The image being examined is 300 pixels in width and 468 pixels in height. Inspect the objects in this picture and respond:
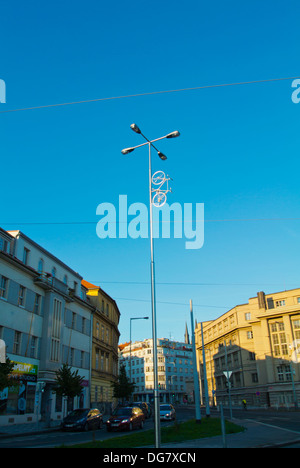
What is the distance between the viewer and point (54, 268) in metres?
36.9

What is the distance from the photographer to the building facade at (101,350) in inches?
1769

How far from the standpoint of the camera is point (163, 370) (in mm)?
119562

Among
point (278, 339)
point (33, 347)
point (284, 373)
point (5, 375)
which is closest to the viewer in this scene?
point (5, 375)

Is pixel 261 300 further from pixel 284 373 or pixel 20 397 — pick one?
pixel 20 397

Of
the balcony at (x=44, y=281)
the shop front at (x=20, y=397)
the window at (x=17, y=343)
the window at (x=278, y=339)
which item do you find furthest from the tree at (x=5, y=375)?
the window at (x=278, y=339)

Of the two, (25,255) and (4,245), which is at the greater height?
(25,255)

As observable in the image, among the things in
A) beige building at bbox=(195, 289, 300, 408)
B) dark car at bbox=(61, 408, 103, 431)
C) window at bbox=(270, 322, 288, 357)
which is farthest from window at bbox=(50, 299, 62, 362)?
window at bbox=(270, 322, 288, 357)

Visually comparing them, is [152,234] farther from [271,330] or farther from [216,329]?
[216,329]

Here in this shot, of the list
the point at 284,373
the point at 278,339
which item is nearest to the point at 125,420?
the point at 284,373

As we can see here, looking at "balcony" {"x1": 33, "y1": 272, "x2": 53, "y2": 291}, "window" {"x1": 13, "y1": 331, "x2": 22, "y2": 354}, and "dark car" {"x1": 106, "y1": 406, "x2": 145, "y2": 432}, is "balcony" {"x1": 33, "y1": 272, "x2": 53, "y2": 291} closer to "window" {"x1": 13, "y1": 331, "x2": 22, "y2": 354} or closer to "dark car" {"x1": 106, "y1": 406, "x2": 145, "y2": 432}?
"window" {"x1": 13, "y1": 331, "x2": 22, "y2": 354}

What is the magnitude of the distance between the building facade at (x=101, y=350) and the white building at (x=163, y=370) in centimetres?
6463

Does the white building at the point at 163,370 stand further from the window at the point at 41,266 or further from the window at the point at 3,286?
the window at the point at 3,286

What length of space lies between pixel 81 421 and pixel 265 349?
166 ft

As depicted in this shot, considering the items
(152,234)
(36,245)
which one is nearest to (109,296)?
(36,245)
